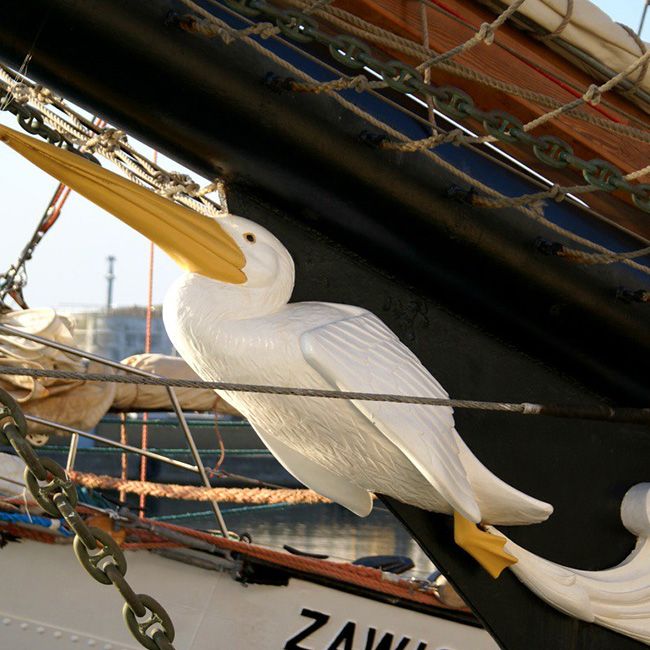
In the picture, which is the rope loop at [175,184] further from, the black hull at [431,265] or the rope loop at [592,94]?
the rope loop at [592,94]

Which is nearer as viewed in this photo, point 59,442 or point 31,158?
point 31,158

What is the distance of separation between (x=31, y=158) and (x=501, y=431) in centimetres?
100

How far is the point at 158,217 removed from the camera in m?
2.08

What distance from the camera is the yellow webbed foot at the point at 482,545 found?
7.16ft

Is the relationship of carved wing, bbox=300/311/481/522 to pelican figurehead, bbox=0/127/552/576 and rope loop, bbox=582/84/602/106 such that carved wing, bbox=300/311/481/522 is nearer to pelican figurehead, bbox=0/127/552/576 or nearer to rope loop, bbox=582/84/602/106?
pelican figurehead, bbox=0/127/552/576

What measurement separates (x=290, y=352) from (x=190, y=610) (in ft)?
7.33

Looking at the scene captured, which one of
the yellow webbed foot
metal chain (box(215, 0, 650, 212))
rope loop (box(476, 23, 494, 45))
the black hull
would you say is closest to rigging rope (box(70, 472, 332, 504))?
the black hull

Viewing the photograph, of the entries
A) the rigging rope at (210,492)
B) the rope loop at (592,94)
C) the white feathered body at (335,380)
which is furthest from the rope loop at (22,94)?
the rigging rope at (210,492)

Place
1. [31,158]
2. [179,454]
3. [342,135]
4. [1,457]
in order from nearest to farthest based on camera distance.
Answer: [31,158] < [342,135] < [1,457] < [179,454]

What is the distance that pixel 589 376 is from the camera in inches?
96.1

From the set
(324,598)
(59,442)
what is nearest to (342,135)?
(324,598)

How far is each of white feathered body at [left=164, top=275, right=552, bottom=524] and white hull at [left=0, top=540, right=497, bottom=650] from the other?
1995mm

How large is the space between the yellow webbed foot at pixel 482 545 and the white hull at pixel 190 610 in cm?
194

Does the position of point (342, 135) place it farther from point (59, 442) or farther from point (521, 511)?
point (59, 442)
